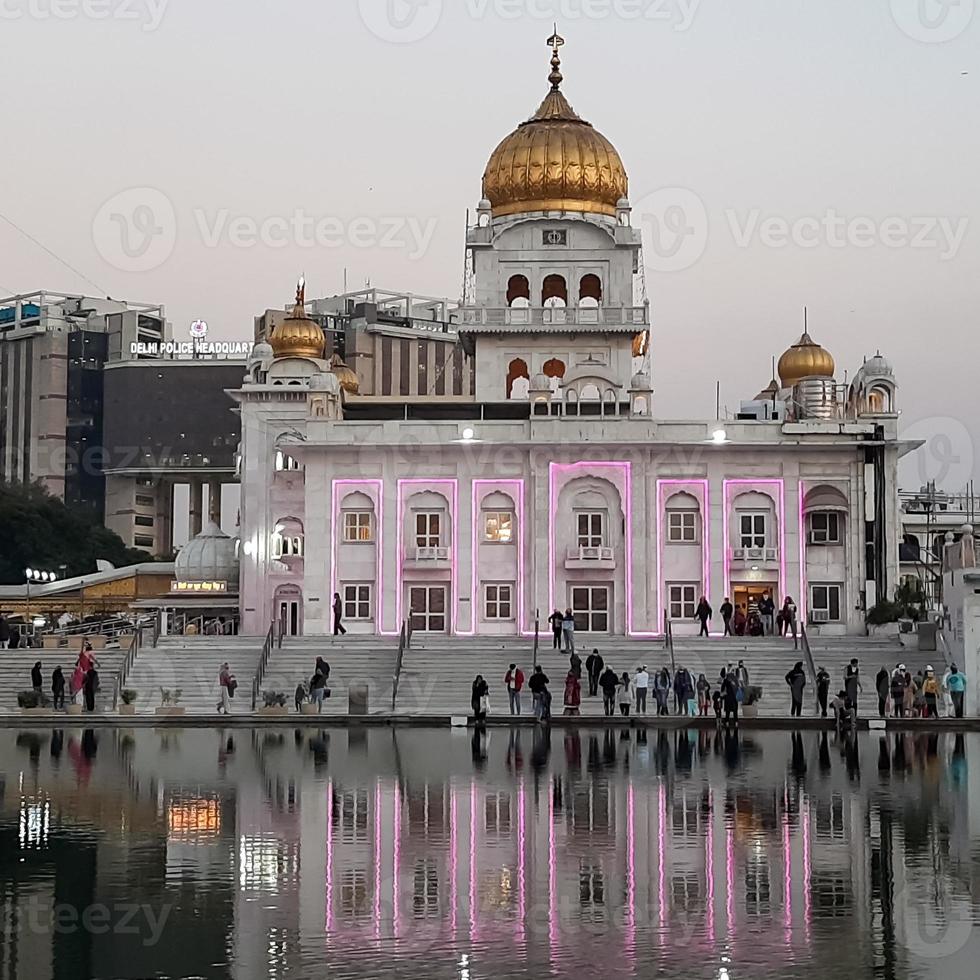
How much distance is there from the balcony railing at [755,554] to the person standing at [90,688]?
22.6 meters

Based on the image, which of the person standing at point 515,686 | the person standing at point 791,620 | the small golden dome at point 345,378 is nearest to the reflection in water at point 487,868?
the person standing at point 515,686

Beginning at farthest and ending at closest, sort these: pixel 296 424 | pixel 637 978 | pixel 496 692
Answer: pixel 296 424 < pixel 496 692 < pixel 637 978

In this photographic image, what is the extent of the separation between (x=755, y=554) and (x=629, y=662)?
8.99m

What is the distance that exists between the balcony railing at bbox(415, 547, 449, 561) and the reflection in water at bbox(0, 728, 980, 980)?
28.2 metres

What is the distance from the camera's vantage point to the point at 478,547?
58.2m

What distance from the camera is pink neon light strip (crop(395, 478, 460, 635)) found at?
57.8 meters

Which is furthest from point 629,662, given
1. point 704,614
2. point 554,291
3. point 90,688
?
point 554,291

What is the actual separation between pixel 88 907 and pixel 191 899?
34.3 inches

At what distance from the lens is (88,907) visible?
14.8m

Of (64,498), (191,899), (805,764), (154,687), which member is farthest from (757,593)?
(64,498)

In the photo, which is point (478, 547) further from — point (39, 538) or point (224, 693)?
point (39, 538)

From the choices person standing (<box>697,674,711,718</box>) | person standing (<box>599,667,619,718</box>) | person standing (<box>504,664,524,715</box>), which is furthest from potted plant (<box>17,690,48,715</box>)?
person standing (<box>697,674,711,718</box>)

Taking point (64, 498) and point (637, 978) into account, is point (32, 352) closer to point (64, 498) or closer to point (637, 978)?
point (64, 498)

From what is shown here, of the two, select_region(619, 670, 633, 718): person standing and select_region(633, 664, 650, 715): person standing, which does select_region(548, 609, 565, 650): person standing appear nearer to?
select_region(619, 670, 633, 718): person standing
